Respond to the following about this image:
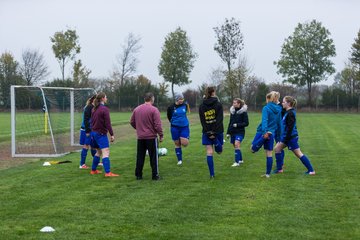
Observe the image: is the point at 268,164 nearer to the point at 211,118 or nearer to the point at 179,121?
the point at 211,118

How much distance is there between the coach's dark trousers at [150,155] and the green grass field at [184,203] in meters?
0.25

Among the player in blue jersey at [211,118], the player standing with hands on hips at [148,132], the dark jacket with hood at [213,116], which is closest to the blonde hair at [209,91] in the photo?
the player in blue jersey at [211,118]

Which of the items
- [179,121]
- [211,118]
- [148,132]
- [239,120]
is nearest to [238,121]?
[239,120]

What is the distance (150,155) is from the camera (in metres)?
10.7

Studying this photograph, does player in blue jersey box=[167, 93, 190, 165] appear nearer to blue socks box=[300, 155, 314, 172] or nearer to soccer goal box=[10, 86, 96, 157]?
blue socks box=[300, 155, 314, 172]

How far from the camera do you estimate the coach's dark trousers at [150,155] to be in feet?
35.1

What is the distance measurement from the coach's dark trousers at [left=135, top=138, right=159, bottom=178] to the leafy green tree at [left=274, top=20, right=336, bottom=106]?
64.0 m

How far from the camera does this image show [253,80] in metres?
67.5

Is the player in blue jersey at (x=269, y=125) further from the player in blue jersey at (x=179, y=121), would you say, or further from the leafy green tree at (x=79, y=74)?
the leafy green tree at (x=79, y=74)

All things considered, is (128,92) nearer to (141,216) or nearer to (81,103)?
(81,103)

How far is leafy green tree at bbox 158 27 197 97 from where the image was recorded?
73438 millimetres

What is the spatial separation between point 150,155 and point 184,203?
2.69 meters

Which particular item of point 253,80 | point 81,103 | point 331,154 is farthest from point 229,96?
point 331,154

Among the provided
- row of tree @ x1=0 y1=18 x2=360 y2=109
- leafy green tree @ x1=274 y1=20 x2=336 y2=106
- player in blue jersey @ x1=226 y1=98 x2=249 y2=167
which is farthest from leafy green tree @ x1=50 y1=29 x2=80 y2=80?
player in blue jersey @ x1=226 y1=98 x2=249 y2=167
